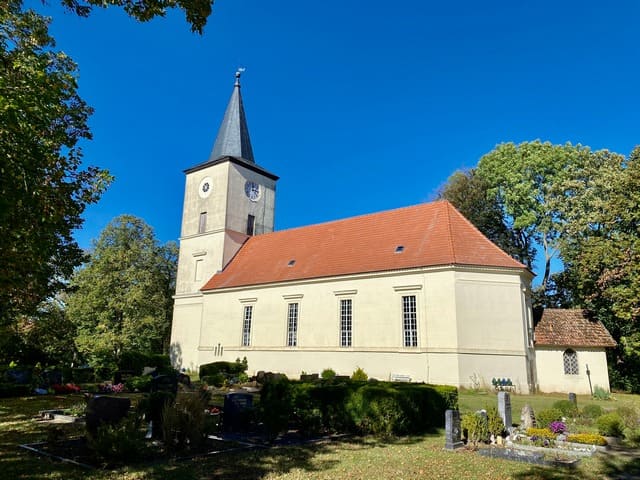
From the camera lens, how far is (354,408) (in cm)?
1154

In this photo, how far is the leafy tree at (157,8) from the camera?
6090 mm

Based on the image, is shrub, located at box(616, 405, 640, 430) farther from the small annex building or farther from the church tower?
the church tower

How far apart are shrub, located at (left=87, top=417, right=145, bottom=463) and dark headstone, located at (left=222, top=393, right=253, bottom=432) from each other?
3.31 meters

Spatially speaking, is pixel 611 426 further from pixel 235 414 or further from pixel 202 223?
pixel 202 223

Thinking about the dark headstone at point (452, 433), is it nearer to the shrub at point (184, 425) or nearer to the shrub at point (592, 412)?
the shrub at point (184, 425)

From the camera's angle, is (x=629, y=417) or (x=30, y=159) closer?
(x=30, y=159)

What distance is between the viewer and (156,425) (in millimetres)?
10062

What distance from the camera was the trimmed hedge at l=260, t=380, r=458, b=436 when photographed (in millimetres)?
11375

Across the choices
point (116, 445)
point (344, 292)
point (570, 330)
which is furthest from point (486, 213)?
point (116, 445)

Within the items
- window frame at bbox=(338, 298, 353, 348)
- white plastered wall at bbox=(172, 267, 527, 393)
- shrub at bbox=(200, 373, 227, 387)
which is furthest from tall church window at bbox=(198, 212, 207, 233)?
window frame at bbox=(338, 298, 353, 348)

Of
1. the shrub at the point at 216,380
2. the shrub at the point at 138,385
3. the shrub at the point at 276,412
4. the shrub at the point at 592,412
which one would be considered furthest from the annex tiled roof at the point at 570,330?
the shrub at the point at 138,385

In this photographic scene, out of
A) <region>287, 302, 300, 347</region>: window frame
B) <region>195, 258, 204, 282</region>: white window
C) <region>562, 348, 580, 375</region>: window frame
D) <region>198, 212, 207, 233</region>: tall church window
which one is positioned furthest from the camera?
<region>198, 212, 207, 233</region>: tall church window

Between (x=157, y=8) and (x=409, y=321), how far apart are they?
20192mm

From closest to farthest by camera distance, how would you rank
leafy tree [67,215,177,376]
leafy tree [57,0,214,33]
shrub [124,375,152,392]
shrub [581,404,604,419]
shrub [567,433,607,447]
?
leafy tree [57,0,214,33]
shrub [567,433,607,447]
shrub [581,404,604,419]
shrub [124,375,152,392]
leafy tree [67,215,177,376]
